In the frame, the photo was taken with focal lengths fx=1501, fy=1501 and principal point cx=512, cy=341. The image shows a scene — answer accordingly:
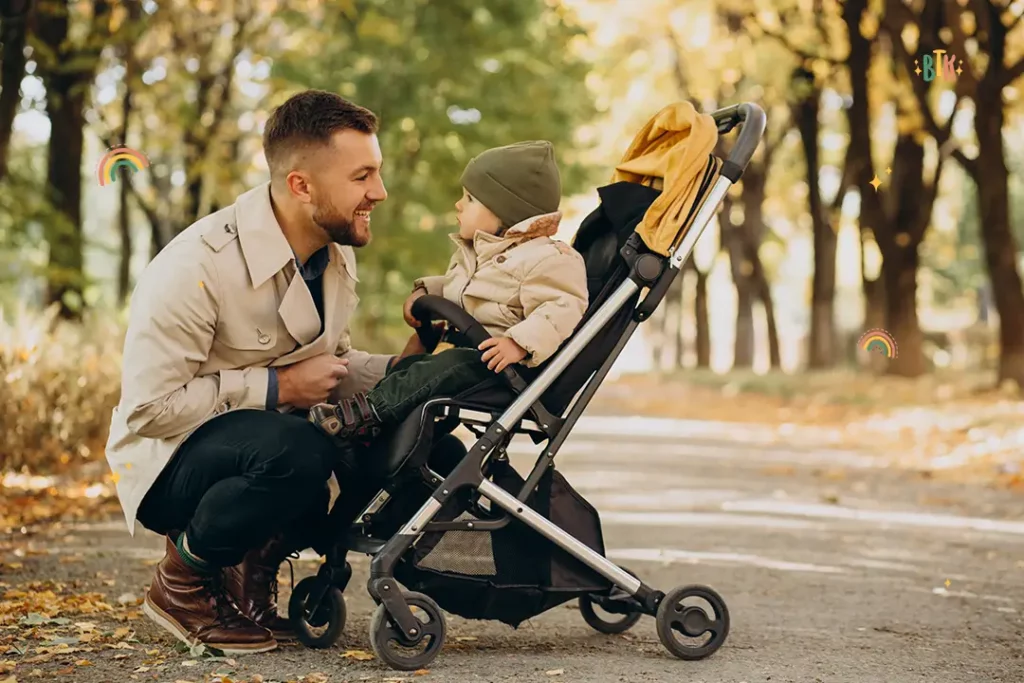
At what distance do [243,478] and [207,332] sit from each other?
19.3 inches

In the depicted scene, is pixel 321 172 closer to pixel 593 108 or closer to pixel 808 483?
pixel 808 483

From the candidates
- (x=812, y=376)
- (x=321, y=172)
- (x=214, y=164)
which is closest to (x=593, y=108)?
(x=812, y=376)

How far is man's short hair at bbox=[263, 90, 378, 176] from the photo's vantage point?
494cm

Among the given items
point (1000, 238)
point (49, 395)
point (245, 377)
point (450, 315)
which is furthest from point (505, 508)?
point (1000, 238)

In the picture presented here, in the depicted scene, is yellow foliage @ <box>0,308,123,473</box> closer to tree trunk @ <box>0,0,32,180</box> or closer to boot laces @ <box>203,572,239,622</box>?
tree trunk @ <box>0,0,32,180</box>

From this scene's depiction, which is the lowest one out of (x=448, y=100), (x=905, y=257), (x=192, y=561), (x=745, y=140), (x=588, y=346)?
(x=192, y=561)

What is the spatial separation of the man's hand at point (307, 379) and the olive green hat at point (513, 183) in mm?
745

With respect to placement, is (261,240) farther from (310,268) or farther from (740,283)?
(740,283)

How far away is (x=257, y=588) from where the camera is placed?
201 inches

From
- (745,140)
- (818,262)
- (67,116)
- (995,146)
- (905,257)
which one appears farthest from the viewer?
(818,262)

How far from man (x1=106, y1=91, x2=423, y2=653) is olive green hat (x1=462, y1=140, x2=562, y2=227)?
0.41 meters

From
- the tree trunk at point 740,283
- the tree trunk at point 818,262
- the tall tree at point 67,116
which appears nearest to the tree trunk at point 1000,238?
the tree trunk at point 818,262

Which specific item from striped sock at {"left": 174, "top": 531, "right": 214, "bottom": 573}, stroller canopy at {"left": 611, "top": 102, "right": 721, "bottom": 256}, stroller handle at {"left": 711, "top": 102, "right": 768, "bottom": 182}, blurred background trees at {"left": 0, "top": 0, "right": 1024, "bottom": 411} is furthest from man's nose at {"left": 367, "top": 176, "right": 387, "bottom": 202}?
blurred background trees at {"left": 0, "top": 0, "right": 1024, "bottom": 411}

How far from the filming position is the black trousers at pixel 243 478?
15.2 ft
